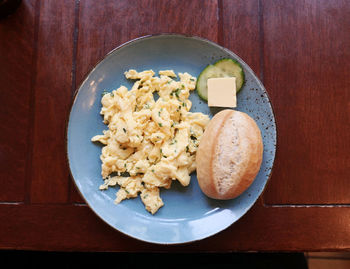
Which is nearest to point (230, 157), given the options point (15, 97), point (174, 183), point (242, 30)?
point (174, 183)

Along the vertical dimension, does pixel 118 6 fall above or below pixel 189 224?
above

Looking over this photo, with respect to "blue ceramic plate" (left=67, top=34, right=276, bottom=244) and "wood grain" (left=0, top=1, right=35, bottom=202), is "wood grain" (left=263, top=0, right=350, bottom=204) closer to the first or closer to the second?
"blue ceramic plate" (left=67, top=34, right=276, bottom=244)

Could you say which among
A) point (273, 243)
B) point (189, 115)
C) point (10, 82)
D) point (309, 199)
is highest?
point (10, 82)

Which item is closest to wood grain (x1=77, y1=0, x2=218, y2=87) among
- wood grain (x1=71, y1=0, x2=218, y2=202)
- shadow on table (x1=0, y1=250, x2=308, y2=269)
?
wood grain (x1=71, y1=0, x2=218, y2=202)

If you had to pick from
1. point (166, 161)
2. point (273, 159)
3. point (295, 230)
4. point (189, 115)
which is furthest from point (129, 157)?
point (295, 230)

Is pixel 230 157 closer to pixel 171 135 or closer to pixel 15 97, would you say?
pixel 171 135

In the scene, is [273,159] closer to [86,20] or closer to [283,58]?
[283,58]
